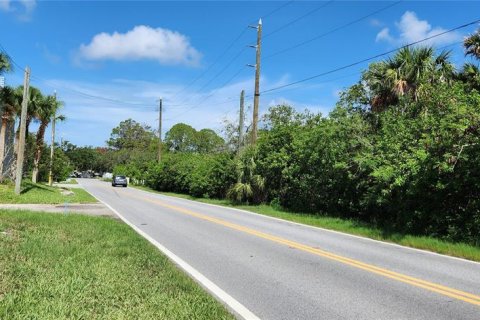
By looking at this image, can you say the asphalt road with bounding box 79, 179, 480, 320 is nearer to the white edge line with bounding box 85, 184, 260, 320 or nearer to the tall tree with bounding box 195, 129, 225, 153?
the white edge line with bounding box 85, 184, 260, 320

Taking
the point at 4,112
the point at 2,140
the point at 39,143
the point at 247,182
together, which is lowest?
the point at 247,182

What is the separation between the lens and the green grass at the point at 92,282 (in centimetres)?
533

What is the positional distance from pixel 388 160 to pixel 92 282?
Result: 11.0 meters

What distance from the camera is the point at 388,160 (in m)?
14.9

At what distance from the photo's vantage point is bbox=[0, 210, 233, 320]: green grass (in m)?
5.33

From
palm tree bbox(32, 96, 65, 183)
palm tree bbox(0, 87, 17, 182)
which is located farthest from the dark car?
palm tree bbox(0, 87, 17, 182)

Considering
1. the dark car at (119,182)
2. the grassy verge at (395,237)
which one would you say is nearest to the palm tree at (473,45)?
the grassy verge at (395,237)

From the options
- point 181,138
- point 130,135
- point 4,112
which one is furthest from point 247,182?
point 130,135

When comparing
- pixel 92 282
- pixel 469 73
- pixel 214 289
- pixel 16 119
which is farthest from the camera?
pixel 16 119

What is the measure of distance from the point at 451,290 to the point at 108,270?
5.32m

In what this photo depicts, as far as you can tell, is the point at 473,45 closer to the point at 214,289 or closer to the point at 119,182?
the point at 214,289

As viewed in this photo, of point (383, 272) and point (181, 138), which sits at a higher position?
point (181, 138)

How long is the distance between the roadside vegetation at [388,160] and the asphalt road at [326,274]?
82.6 inches

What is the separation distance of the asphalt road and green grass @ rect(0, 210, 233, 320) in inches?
32.5
